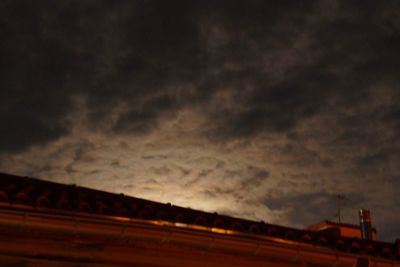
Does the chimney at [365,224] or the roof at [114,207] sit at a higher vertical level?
the chimney at [365,224]

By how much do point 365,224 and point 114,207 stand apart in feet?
37.4

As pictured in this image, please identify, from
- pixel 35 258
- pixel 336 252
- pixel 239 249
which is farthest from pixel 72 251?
pixel 336 252

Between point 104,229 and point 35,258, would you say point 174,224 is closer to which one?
point 104,229

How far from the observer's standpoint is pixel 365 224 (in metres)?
18.2

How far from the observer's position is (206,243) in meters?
9.54

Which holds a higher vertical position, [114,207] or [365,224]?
[365,224]

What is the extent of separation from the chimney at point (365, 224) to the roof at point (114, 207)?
6667 mm

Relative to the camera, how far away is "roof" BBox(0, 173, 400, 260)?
27.2 feet

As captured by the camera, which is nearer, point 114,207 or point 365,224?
point 114,207

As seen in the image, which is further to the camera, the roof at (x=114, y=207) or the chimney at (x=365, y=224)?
the chimney at (x=365, y=224)

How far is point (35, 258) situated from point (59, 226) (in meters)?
0.75

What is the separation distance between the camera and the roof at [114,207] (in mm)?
8289

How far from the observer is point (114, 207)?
898 cm

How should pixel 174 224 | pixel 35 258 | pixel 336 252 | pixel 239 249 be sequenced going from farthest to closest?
pixel 336 252 → pixel 239 249 → pixel 174 224 → pixel 35 258
